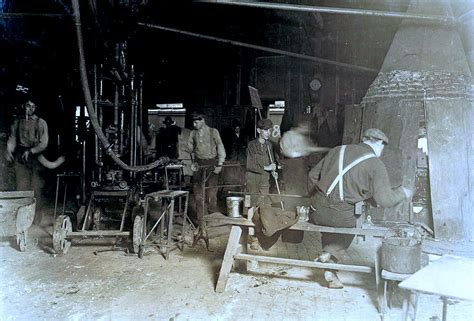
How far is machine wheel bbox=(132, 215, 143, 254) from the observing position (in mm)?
5867

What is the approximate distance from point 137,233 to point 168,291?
1569 mm

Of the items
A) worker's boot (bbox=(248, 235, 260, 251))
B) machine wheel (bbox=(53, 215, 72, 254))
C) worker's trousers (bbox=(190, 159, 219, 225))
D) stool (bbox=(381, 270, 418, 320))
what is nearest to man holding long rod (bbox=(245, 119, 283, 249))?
worker's trousers (bbox=(190, 159, 219, 225))

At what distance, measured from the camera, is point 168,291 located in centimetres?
458


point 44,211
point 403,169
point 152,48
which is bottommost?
point 44,211

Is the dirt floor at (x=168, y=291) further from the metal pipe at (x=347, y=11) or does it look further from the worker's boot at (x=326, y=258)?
the metal pipe at (x=347, y=11)

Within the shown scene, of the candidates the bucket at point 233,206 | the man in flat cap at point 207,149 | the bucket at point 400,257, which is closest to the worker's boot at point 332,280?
the bucket at point 400,257

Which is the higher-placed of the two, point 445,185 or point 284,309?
point 445,185

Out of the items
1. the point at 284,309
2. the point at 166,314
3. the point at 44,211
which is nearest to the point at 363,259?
the point at 284,309

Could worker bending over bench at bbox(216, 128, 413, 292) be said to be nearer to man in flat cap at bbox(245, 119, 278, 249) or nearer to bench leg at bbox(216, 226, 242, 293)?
bench leg at bbox(216, 226, 242, 293)

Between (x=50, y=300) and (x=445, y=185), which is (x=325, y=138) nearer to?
(x=445, y=185)

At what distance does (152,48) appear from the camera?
1088 cm

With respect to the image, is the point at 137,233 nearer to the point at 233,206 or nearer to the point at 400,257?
the point at 233,206

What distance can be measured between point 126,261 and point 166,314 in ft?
6.37

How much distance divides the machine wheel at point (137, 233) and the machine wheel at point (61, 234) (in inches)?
42.6
